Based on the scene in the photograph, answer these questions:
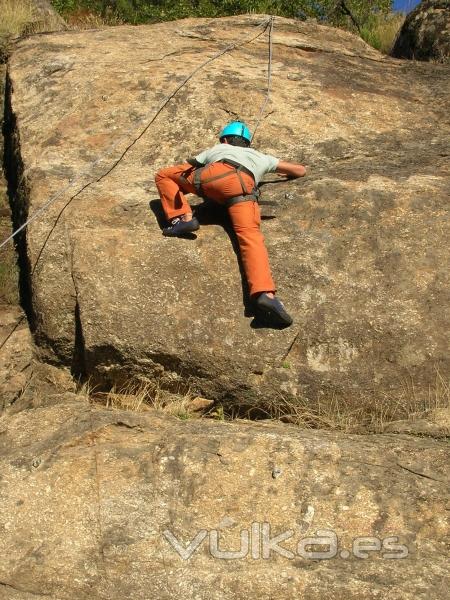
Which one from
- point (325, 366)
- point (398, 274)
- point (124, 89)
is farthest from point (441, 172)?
point (124, 89)

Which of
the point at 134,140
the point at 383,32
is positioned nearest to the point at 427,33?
the point at 383,32

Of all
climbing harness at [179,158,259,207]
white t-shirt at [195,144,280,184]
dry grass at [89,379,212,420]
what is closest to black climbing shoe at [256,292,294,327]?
dry grass at [89,379,212,420]

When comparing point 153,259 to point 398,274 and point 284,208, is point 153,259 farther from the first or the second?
point 398,274

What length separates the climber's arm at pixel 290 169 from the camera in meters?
6.91

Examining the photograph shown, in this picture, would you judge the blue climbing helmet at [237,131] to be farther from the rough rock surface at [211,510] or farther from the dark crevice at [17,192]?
the rough rock surface at [211,510]

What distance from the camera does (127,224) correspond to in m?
6.50

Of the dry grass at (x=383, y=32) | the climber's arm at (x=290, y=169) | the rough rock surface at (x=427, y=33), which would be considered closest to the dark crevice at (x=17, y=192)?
the climber's arm at (x=290, y=169)

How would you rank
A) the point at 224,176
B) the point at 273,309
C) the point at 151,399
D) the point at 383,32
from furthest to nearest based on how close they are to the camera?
the point at 383,32 → the point at 224,176 → the point at 151,399 → the point at 273,309

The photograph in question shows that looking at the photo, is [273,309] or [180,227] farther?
[180,227]

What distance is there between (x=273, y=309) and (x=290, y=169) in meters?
1.64

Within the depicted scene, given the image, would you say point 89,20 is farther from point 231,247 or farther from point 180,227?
point 231,247

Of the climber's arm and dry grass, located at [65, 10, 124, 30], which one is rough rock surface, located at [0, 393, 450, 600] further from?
dry grass, located at [65, 10, 124, 30]

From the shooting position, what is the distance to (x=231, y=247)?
6.36 metres

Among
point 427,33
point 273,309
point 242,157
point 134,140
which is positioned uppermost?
point 427,33
